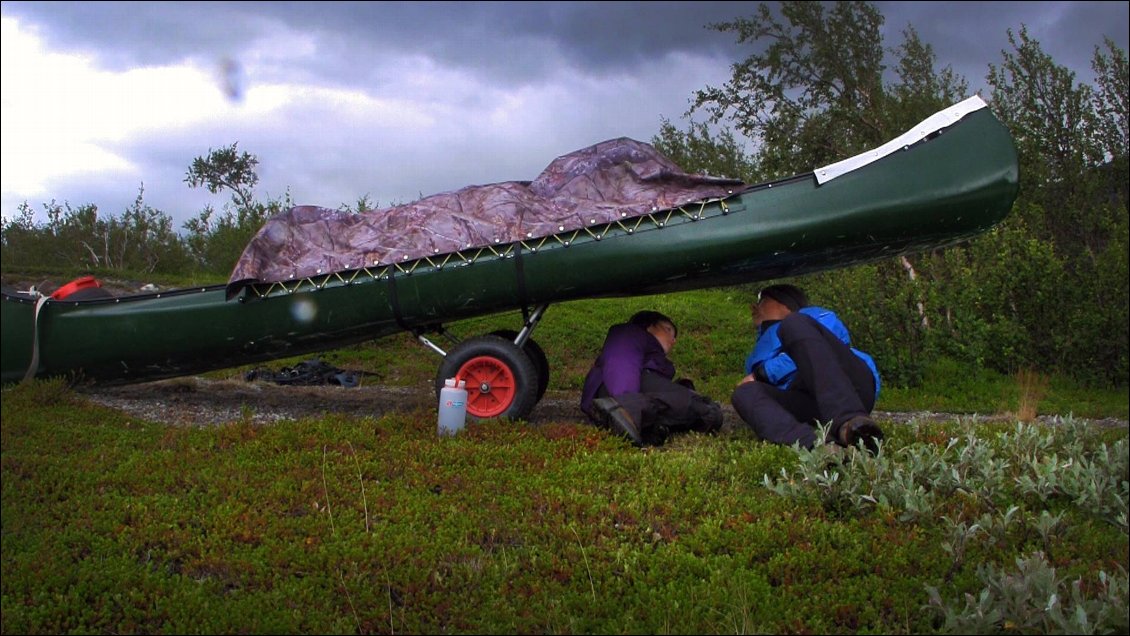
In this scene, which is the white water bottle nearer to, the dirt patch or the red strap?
the dirt patch

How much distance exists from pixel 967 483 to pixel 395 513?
289cm

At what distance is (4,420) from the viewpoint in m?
4.76

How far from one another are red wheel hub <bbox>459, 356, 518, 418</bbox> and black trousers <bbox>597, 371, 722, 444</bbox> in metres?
0.68

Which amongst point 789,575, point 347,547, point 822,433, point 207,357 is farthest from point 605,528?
point 207,357

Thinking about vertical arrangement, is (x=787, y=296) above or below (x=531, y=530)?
above

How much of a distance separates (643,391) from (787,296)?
122cm

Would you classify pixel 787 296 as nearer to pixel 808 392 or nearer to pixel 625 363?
pixel 808 392

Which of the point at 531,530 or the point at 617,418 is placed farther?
the point at 617,418

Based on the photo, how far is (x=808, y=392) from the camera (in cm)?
591

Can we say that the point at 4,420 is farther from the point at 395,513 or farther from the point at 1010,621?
the point at 1010,621

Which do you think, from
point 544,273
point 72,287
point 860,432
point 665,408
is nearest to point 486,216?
point 544,273

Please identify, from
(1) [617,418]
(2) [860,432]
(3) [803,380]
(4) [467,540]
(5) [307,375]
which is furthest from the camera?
(5) [307,375]

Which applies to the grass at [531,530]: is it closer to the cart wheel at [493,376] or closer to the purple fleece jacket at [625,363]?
the cart wheel at [493,376]

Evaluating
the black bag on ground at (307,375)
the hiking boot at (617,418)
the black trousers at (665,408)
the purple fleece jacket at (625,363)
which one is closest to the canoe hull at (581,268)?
the purple fleece jacket at (625,363)
